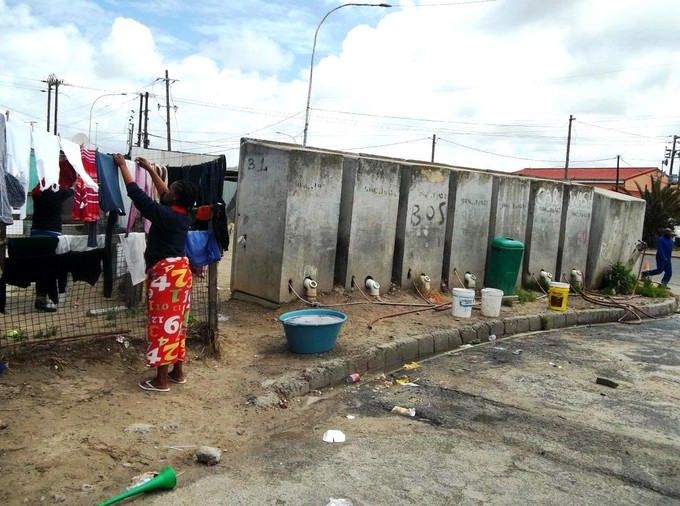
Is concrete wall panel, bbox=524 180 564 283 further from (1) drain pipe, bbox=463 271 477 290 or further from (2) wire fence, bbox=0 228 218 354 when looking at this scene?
(2) wire fence, bbox=0 228 218 354

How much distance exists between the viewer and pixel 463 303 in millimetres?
8844

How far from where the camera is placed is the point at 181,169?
6.35 meters

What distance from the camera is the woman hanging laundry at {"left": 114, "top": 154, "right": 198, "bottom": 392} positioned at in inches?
186

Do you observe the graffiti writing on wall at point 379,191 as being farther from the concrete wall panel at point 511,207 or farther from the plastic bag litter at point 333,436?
the plastic bag litter at point 333,436

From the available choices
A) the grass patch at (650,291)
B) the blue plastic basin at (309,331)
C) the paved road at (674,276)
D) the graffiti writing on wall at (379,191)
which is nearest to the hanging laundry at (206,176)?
the blue plastic basin at (309,331)

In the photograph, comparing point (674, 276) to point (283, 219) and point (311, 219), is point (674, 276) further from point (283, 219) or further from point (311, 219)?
point (283, 219)

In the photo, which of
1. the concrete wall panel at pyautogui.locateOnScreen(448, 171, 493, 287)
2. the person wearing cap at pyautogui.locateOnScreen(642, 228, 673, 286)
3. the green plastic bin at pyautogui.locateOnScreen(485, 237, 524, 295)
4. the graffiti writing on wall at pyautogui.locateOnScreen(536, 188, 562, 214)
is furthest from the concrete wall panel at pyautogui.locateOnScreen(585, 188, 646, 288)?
the concrete wall panel at pyautogui.locateOnScreen(448, 171, 493, 287)

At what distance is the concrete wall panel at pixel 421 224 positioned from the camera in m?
9.71

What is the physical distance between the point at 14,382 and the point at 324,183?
4.91m

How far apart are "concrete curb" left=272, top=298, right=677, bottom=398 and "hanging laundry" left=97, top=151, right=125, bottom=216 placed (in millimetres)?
2292

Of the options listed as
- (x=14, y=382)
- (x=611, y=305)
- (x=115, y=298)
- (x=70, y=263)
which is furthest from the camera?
(x=611, y=305)

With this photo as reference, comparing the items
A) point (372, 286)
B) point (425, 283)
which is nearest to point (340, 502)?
point (372, 286)

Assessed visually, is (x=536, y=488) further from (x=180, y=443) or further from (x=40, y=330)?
(x=40, y=330)

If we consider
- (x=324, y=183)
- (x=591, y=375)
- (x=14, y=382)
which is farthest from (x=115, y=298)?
(x=591, y=375)
